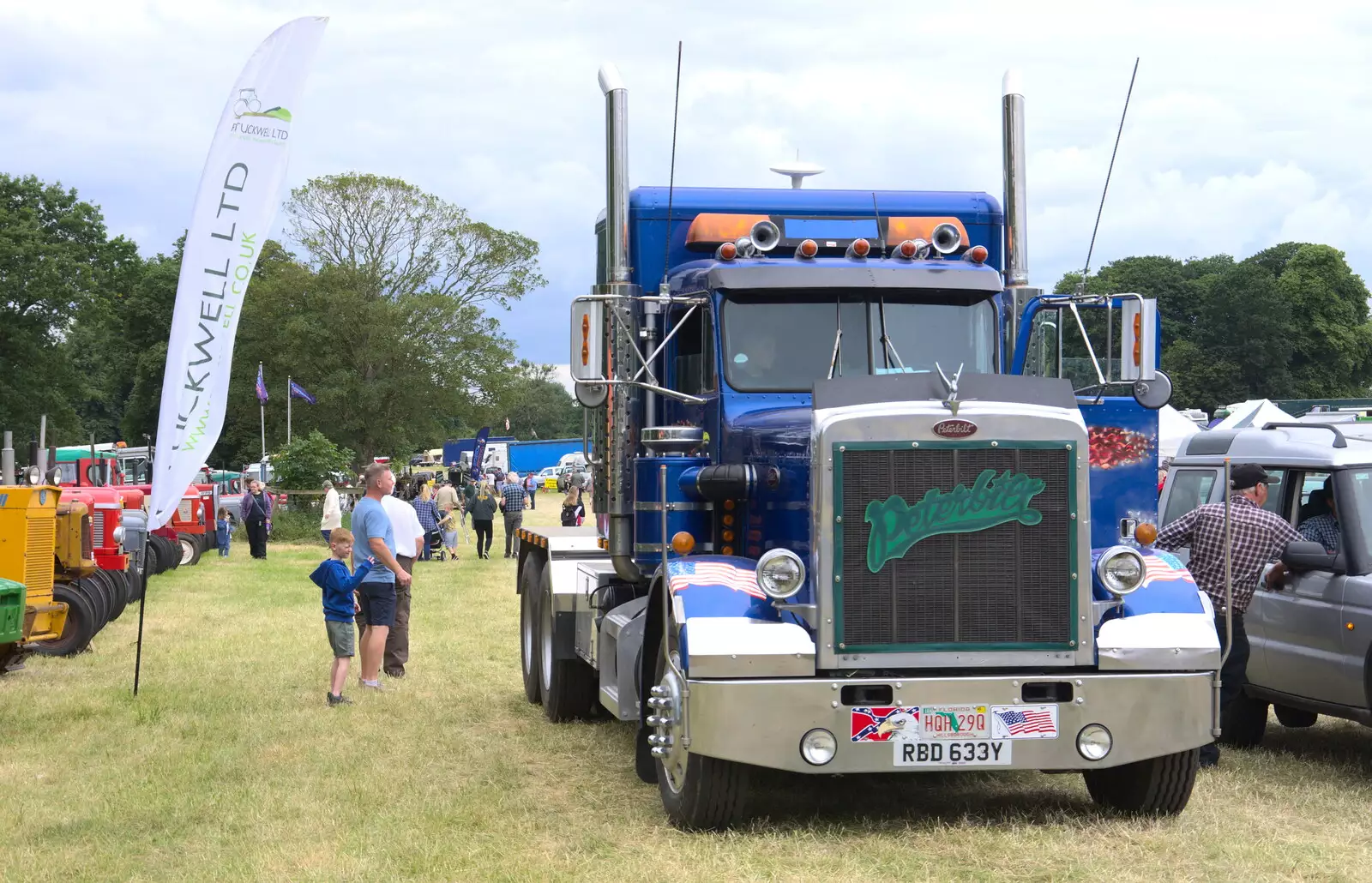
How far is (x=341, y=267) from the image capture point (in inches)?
2408

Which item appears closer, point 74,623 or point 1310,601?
point 1310,601

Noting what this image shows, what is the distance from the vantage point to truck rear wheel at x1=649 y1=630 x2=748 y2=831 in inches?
292

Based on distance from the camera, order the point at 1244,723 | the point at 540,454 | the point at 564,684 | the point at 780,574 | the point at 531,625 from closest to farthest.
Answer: the point at 780,574 < the point at 1244,723 < the point at 564,684 < the point at 531,625 < the point at 540,454

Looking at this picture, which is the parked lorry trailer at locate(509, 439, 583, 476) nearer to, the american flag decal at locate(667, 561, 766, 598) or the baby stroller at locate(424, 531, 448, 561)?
the baby stroller at locate(424, 531, 448, 561)

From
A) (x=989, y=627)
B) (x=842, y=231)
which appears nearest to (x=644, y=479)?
(x=842, y=231)

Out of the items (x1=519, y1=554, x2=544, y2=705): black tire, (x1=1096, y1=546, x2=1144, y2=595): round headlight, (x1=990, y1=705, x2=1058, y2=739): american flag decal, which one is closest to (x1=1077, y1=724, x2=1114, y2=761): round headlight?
(x1=990, y1=705, x2=1058, y2=739): american flag decal

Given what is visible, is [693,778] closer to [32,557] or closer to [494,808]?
[494,808]

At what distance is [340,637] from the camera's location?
12.1 metres

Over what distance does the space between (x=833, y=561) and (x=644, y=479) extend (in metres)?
2.02

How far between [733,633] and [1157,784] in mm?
2138

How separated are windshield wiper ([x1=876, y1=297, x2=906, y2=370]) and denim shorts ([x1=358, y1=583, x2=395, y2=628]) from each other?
206 inches

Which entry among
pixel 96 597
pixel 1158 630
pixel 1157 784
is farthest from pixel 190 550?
pixel 1158 630

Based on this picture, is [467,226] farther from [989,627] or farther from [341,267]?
[989,627]

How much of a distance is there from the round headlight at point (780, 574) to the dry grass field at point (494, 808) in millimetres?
1116
